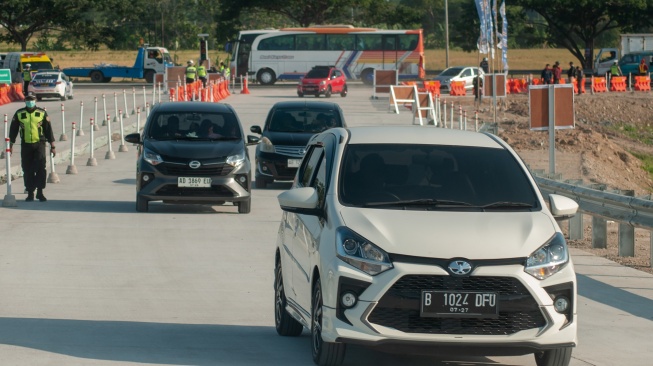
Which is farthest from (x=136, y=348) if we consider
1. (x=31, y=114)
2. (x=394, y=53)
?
(x=394, y=53)

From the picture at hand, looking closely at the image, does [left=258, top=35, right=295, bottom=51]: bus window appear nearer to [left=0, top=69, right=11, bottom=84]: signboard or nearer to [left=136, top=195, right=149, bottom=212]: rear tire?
[left=0, top=69, right=11, bottom=84]: signboard

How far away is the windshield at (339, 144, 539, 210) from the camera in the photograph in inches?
325

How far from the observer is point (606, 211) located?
15.0 m

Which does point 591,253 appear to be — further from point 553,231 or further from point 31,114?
point 31,114

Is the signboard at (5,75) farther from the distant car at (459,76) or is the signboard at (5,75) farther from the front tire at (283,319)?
the front tire at (283,319)

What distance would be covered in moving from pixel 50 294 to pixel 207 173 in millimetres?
7359

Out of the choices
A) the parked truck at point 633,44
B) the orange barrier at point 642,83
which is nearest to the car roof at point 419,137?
the orange barrier at point 642,83

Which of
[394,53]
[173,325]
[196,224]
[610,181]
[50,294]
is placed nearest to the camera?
[173,325]

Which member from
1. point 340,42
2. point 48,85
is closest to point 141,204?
point 48,85

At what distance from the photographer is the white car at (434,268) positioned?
750 cm

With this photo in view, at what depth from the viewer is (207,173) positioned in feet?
62.5

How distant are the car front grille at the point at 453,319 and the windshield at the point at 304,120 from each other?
55.3ft

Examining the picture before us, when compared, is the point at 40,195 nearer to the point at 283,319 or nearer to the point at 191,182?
the point at 191,182

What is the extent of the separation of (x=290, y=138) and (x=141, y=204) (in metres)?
5.06
